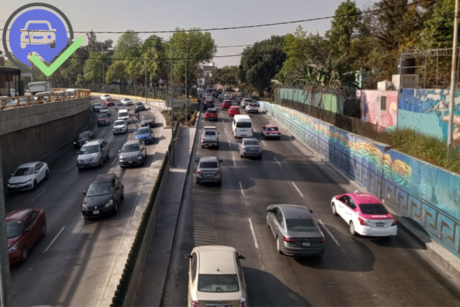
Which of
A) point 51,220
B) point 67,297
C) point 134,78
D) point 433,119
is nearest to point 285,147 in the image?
point 433,119

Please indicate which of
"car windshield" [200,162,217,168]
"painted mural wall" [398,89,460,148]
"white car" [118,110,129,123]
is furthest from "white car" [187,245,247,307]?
"white car" [118,110,129,123]

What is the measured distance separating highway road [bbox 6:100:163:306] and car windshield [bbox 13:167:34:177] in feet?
3.72

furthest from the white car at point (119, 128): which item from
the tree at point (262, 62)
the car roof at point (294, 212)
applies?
the tree at point (262, 62)

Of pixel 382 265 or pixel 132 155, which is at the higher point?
pixel 132 155

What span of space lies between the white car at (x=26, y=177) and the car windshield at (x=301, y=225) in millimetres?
17610

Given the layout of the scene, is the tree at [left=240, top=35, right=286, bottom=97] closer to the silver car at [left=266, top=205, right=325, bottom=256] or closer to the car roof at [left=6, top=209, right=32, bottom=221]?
the silver car at [left=266, top=205, right=325, bottom=256]

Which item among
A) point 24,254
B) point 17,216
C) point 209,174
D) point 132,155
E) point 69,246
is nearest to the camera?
point 24,254

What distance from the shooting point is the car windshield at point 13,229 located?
52.1 ft

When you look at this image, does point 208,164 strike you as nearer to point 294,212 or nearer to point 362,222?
point 294,212

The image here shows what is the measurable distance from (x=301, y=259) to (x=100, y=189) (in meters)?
10.8

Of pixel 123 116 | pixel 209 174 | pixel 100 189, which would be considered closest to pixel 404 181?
pixel 209 174

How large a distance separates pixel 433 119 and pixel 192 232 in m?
15.2

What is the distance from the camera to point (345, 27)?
2608 inches

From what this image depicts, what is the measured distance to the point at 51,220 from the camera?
2055 cm
